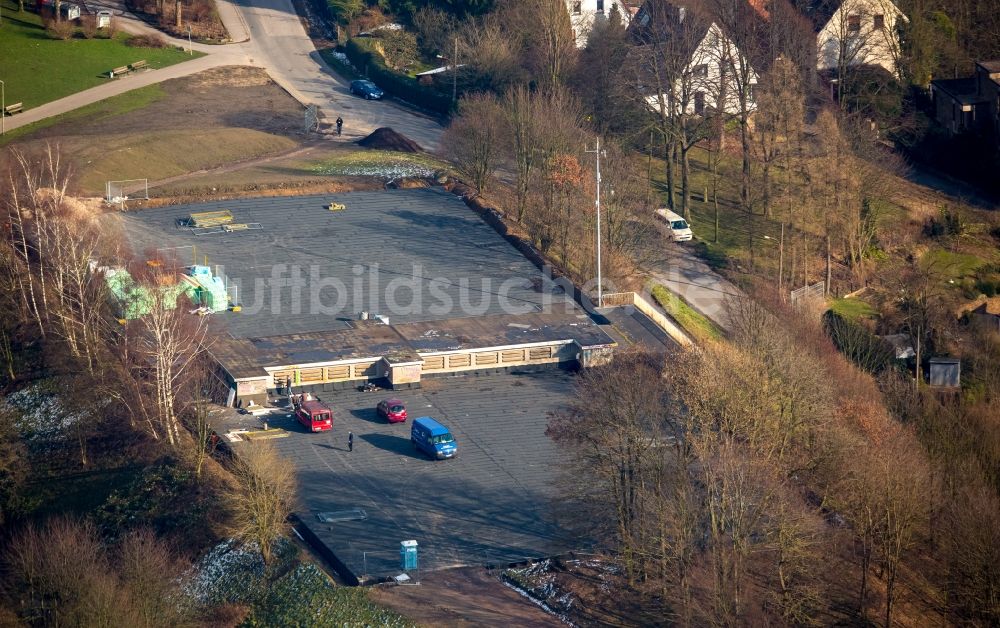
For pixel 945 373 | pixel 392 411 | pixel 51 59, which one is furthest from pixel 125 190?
pixel 945 373

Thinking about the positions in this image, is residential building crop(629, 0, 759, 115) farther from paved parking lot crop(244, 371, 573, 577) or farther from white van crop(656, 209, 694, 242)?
paved parking lot crop(244, 371, 573, 577)

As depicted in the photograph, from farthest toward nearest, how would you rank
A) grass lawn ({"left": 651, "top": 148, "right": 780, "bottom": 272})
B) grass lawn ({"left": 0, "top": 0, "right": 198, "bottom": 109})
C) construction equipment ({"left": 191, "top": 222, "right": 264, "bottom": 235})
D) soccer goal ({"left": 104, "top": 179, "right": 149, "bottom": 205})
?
grass lawn ({"left": 0, "top": 0, "right": 198, "bottom": 109}), grass lawn ({"left": 651, "top": 148, "right": 780, "bottom": 272}), soccer goal ({"left": 104, "top": 179, "right": 149, "bottom": 205}), construction equipment ({"left": 191, "top": 222, "right": 264, "bottom": 235})

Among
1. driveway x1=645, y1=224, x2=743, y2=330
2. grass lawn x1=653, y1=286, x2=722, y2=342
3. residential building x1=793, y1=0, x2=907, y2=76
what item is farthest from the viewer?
residential building x1=793, y1=0, x2=907, y2=76

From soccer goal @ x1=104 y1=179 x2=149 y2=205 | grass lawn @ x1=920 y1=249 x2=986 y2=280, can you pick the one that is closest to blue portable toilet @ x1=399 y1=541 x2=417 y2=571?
soccer goal @ x1=104 y1=179 x2=149 y2=205

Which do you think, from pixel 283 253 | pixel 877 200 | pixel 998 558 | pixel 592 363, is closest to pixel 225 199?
pixel 283 253

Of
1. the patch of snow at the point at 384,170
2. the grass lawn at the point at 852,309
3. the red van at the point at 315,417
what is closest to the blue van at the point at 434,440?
the red van at the point at 315,417

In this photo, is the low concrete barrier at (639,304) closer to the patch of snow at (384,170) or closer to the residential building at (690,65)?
the residential building at (690,65)

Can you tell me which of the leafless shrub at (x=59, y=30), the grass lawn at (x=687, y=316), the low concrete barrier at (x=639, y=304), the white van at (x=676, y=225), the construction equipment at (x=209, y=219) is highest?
the leafless shrub at (x=59, y=30)
